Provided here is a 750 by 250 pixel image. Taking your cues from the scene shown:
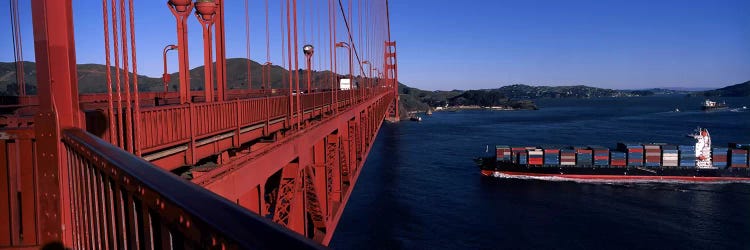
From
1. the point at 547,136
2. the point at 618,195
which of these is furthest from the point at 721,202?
the point at 547,136

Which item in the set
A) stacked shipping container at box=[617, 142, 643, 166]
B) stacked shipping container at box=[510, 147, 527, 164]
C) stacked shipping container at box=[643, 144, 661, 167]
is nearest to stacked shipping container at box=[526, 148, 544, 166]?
stacked shipping container at box=[510, 147, 527, 164]

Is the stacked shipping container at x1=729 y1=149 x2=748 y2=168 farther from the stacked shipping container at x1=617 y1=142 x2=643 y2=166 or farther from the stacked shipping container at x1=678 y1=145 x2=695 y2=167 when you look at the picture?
the stacked shipping container at x1=617 y1=142 x2=643 y2=166

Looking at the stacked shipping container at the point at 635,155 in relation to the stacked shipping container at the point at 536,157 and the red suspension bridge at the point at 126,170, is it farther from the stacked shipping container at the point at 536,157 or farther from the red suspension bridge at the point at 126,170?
the red suspension bridge at the point at 126,170

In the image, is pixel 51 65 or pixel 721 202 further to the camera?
pixel 721 202

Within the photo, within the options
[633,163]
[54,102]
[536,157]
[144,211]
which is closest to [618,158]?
[633,163]

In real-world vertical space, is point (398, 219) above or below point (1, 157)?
below

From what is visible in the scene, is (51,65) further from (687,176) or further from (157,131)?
(687,176)

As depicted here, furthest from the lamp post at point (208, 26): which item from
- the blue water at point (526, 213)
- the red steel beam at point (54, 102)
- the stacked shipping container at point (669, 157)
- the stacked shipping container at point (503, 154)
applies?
the stacked shipping container at point (669, 157)
